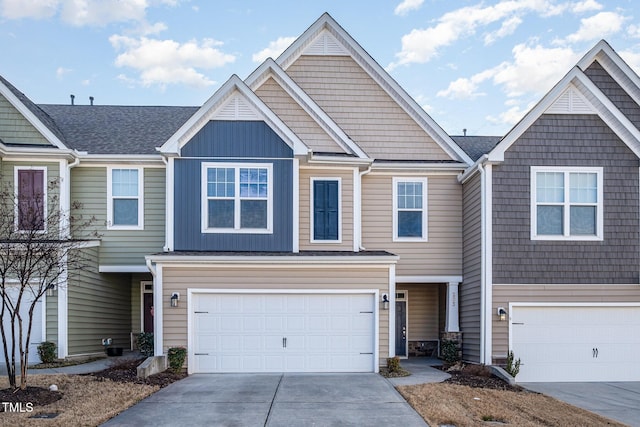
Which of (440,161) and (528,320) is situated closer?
(528,320)

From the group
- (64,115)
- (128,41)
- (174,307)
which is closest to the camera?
(174,307)

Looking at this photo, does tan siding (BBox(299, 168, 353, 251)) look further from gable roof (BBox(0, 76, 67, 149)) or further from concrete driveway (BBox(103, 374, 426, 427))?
gable roof (BBox(0, 76, 67, 149))

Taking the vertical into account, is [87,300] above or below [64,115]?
below

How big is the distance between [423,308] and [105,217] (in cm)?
948

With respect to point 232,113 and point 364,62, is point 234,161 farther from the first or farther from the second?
point 364,62

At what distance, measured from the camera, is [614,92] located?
52.6 feet

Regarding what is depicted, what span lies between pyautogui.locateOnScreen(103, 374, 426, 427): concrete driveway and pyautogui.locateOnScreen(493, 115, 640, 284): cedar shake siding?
15.2 ft

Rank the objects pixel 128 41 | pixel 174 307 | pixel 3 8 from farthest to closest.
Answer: pixel 128 41 < pixel 3 8 < pixel 174 307

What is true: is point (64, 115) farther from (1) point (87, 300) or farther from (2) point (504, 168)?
(2) point (504, 168)

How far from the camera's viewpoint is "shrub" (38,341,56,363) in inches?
577

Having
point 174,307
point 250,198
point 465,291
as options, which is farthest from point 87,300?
point 465,291

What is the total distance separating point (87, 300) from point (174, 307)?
147 inches

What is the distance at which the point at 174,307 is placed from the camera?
539 inches

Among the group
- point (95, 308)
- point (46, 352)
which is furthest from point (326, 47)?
point (46, 352)
